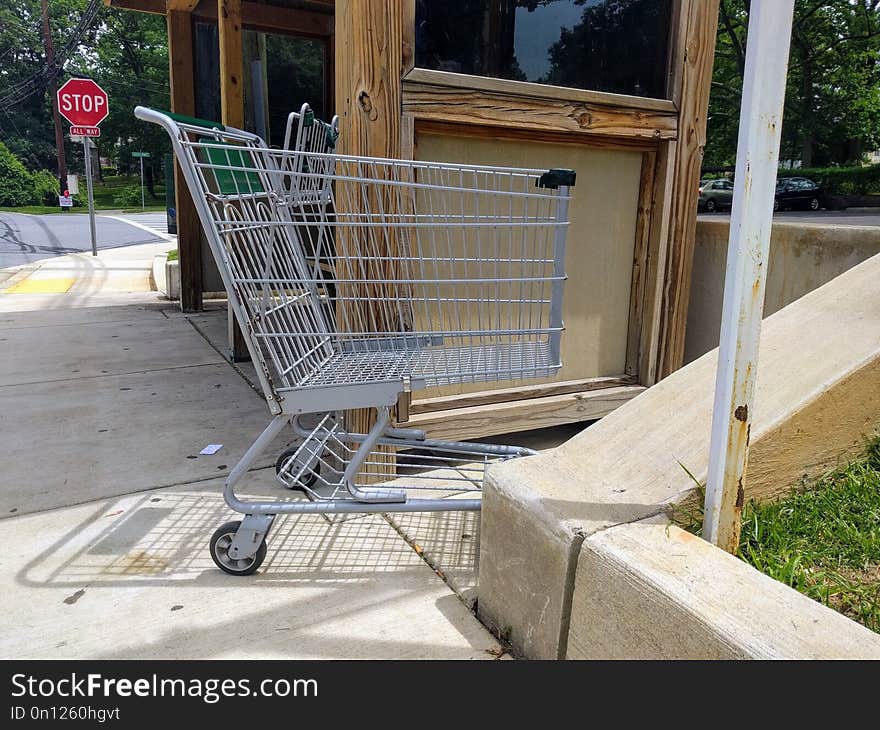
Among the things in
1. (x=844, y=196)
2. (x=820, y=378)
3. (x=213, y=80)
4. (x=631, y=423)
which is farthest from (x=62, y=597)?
(x=844, y=196)

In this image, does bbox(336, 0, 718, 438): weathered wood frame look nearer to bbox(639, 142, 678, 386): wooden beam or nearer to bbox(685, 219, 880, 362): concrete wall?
bbox(639, 142, 678, 386): wooden beam

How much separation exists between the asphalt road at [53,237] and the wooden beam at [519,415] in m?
12.3

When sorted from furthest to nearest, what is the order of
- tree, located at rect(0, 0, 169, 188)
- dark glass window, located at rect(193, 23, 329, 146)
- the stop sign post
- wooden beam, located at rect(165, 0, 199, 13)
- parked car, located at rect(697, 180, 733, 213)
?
tree, located at rect(0, 0, 169, 188)
parked car, located at rect(697, 180, 733, 213)
the stop sign post
wooden beam, located at rect(165, 0, 199, 13)
dark glass window, located at rect(193, 23, 329, 146)

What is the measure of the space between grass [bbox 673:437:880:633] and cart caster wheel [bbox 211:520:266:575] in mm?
1460

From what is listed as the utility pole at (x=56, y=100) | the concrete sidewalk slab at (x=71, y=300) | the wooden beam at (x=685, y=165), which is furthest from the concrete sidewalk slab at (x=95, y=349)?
the utility pole at (x=56, y=100)

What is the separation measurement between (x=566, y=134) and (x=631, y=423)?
6.56 feet

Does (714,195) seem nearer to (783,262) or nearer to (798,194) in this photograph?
(798,194)

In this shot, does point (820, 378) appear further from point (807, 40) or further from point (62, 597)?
point (807, 40)

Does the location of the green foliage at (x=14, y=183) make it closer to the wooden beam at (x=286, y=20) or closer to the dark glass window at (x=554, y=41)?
the wooden beam at (x=286, y=20)

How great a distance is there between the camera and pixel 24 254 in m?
15.9

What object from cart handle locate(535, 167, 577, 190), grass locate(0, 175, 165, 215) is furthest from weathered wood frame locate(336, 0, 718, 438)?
grass locate(0, 175, 165, 215)

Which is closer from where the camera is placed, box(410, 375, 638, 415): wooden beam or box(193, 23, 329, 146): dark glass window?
box(410, 375, 638, 415): wooden beam

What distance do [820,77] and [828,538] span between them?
3287 cm

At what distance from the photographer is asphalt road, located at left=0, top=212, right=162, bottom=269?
1614 centimetres
